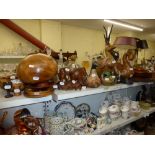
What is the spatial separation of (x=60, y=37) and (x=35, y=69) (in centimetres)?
236

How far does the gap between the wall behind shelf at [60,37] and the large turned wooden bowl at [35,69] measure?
986mm

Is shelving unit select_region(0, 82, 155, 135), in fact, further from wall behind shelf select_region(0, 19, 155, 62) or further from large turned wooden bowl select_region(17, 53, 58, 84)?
wall behind shelf select_region(0, 19, 155, 62)

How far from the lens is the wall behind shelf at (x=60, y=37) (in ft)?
6.21

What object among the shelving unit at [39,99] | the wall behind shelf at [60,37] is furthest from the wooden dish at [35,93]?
the wall behind shelf at [60,37]

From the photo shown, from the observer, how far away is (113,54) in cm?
119

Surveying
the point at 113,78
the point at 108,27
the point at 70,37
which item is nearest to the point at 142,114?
A: the point at 113,78

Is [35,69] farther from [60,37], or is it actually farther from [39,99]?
[60,37]

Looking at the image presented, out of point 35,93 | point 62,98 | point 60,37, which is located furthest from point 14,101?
point 60,37

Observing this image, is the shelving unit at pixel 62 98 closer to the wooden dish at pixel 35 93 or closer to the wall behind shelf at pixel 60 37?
the wooden dish at pixel 35 93

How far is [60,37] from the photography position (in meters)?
2.99

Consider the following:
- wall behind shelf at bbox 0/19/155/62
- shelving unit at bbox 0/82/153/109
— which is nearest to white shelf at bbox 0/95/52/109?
shelving unit at bbox 0/82/153/109

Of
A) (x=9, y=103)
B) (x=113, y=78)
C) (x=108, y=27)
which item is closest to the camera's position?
(x=9, y=103)
